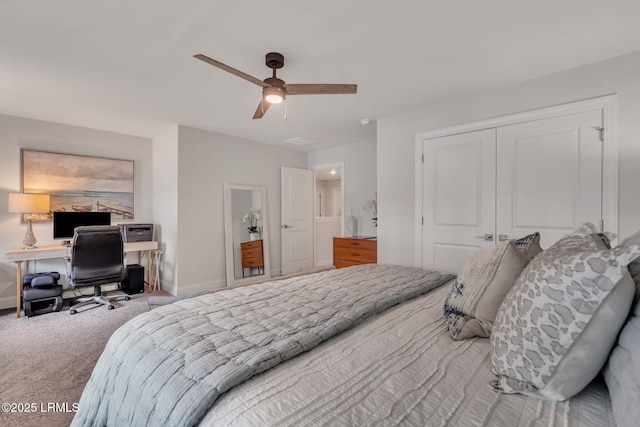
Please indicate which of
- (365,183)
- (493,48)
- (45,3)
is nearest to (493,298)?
(493,48)

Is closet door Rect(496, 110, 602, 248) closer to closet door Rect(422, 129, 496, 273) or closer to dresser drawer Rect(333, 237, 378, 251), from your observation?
closet door Rect(422, 129, 496, 273)

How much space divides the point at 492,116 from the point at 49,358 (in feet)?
14.3

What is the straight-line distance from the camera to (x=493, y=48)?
220 cm

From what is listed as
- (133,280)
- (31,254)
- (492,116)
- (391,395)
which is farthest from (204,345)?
(133,280)

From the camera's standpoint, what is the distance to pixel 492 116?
2.89 m

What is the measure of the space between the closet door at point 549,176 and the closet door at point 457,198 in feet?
0.35

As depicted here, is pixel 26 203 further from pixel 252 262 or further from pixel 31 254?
pixel 252 262

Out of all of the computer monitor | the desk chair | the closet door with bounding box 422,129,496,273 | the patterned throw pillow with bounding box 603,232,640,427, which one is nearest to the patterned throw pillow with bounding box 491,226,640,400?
the patterned throw pillow with bounding box 603,232,640,427

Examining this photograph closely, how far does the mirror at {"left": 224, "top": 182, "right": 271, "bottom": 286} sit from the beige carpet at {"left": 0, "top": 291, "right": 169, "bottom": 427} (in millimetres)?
1470

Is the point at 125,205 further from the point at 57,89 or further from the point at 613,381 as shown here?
the point at 613,381

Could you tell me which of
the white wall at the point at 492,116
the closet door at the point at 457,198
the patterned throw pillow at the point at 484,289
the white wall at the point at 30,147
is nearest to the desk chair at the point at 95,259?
the white wall at the point at 30,147

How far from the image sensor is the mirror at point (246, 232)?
15.3 feet

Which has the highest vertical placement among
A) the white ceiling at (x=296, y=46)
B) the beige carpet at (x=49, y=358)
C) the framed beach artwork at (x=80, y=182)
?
the white ceiling at (x=296, y=46)

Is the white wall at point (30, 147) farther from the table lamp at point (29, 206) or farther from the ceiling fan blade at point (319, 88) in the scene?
the ceiling fan blade at point (319, 88)
